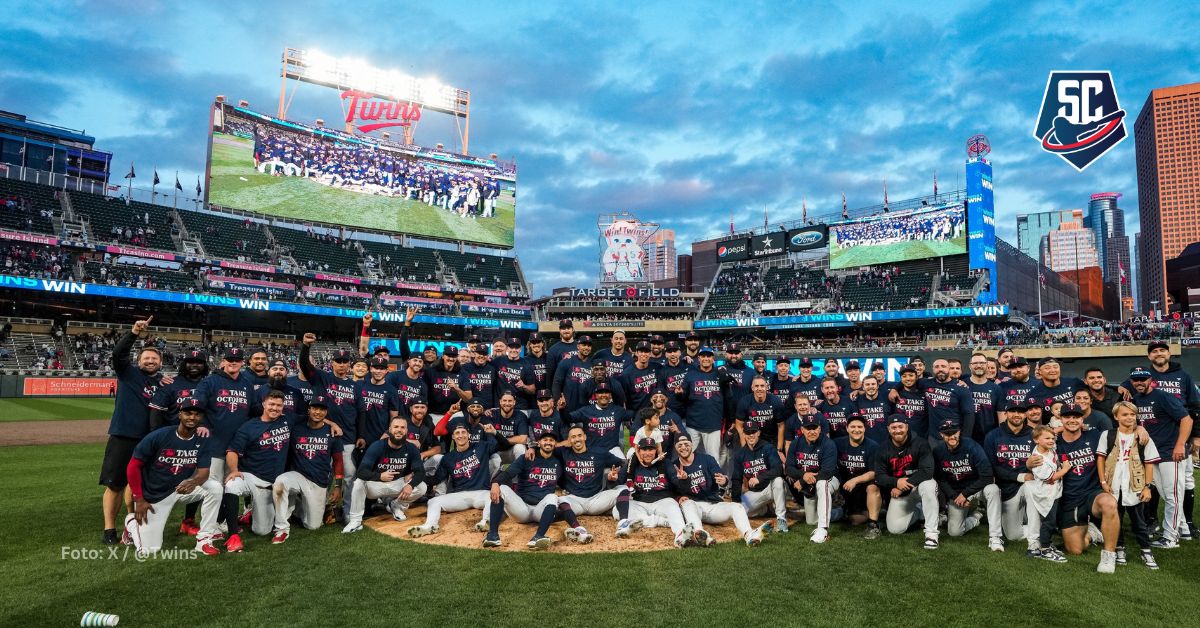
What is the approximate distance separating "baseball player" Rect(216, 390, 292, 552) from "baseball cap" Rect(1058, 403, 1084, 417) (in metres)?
9.54

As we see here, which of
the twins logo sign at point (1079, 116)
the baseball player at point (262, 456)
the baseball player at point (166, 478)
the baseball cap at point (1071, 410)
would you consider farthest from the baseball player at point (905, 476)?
the twins logo sign at point (1079, 116)

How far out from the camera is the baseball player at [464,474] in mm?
9073

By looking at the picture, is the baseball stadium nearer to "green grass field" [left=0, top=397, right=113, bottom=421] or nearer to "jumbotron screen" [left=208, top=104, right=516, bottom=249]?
"green grass field" [left=0, top=397, right=113, bottom=421]

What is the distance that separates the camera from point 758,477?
909 cm

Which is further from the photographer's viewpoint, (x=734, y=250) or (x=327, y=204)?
(x=734, y=250)

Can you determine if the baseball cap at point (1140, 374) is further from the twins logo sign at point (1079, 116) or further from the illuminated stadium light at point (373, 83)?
the illuminated stadium light at point (373, 83)

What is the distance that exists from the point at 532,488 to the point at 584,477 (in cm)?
74

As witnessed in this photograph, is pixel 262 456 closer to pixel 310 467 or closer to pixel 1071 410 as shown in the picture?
pixel 310 467

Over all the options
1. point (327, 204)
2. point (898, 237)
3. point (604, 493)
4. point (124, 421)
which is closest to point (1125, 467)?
point (604, 493)

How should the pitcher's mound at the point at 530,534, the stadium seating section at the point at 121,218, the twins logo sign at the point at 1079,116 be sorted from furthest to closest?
the stadium seating section at the point at 121,218 < the twins logo sign at the point at 1079,116 < the pitcher's mound at the point at 530,534

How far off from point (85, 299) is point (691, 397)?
45.8 m

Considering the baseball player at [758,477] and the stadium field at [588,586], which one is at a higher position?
the baseball player at [758,477]

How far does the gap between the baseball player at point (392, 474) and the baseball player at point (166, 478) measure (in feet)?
5.49

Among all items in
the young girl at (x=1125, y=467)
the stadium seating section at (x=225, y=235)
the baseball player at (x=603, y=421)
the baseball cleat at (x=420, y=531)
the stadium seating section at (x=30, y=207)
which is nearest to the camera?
the young girl at (x=1125, y=467)
